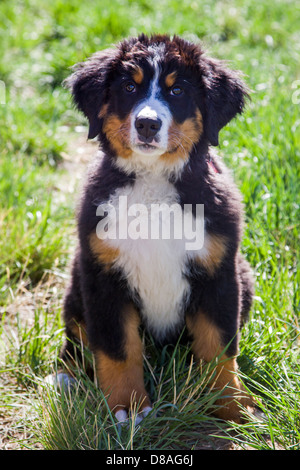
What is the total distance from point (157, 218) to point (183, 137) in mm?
385

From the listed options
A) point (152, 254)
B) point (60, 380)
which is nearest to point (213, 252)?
point (152, 254)

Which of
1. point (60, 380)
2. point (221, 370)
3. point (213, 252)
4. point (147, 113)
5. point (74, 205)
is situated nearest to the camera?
point (147, 113)

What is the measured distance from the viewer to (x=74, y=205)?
430 centimetres

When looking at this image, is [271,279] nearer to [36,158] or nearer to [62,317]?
[62,317]

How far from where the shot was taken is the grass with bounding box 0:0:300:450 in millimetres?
2896

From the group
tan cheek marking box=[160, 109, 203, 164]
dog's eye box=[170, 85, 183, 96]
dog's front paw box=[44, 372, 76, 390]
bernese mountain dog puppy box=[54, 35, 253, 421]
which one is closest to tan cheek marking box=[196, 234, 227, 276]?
bernese mountain dog puppy box=[54, 35, 253, 421]

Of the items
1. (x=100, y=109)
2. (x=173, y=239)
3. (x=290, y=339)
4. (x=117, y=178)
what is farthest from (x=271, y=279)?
(x=100, y=109)

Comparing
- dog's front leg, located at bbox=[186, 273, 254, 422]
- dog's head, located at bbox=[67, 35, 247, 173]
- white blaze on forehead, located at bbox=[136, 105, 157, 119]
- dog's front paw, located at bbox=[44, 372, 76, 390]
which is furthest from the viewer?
dog's front paw, located at bbox=[44, 372, 76, 390]

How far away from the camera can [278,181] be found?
4.30 m

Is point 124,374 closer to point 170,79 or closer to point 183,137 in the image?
point 183,137

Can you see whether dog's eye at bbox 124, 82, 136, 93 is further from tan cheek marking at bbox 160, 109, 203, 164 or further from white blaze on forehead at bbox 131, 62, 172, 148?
tan cheek marking at bbox 160, 109, 203, 164

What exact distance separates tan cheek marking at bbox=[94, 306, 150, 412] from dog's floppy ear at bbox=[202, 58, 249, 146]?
936 mm

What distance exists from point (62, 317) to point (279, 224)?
1.45 metres

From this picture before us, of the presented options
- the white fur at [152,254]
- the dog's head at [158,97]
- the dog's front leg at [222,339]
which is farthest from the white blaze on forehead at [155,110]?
the dog's front leg at [222,339]
